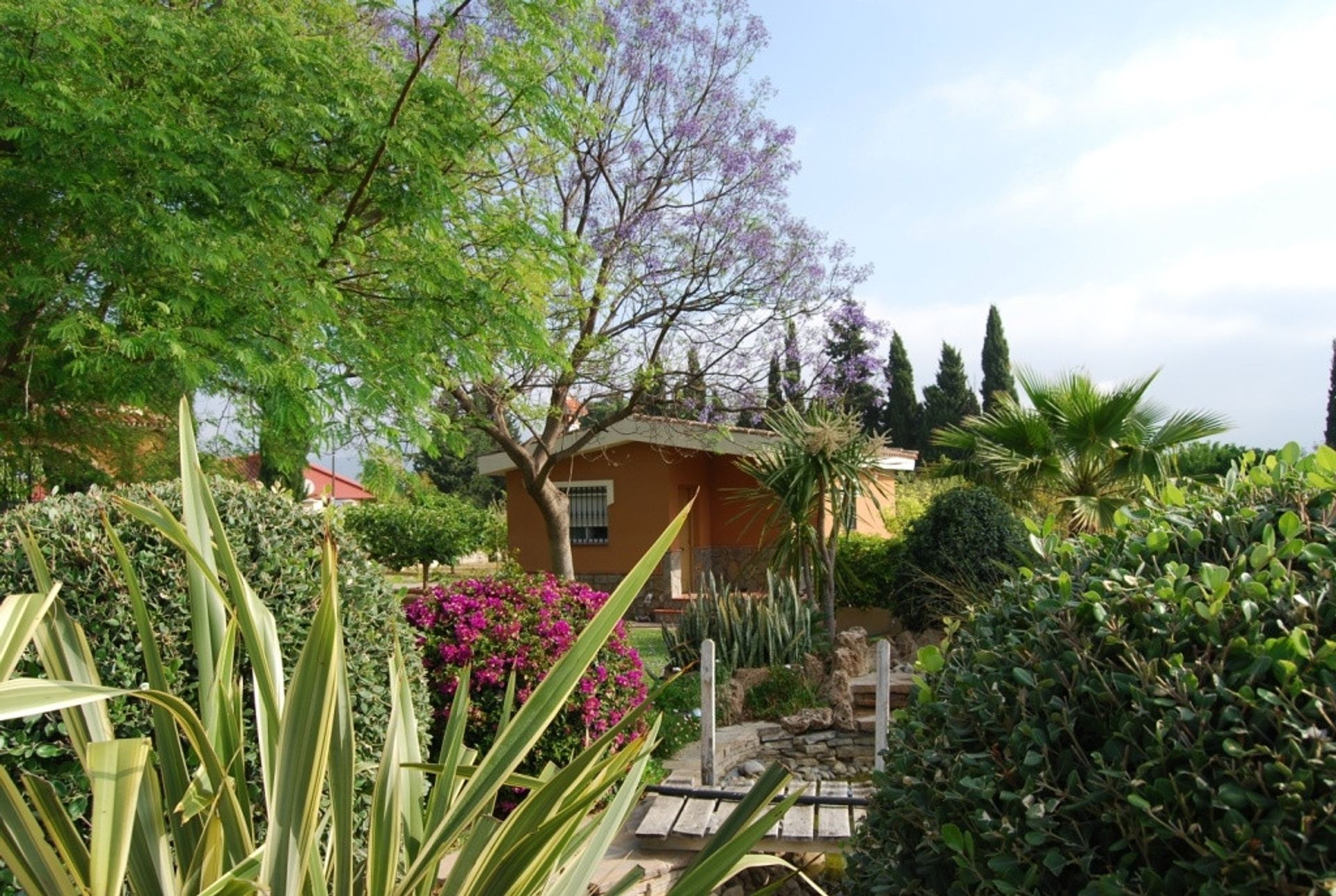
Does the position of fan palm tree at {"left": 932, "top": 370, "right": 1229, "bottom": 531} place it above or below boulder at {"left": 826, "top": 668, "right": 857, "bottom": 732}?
above

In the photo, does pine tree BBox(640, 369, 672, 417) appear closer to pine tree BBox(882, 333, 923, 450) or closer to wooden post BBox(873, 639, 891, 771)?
wooden post BBox(873, 639, 891, 771)

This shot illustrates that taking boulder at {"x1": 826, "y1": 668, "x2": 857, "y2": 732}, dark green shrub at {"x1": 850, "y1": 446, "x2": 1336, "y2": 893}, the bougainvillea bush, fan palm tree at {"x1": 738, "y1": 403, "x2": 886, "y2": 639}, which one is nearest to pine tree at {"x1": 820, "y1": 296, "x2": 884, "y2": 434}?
fan palm tree at {"x1": 738, "y1": 403, "x2": 886, "y2": 639}

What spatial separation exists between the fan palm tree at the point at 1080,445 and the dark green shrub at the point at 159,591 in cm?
992

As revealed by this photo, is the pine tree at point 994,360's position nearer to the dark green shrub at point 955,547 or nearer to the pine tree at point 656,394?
the pine tree at point 656,394

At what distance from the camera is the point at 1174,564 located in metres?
2.02

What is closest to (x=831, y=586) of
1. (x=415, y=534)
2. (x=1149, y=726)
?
(x=1149, y=726)

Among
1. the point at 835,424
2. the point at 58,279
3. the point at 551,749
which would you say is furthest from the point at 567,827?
the point at 835,424

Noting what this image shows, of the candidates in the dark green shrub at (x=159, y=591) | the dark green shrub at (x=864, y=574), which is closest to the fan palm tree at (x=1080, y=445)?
the dark green shrub at (x=864, y=574)

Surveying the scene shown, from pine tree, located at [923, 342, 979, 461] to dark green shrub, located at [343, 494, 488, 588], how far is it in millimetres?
19036

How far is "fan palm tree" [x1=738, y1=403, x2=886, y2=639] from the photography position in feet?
39.0

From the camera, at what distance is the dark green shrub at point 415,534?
28.5 metres

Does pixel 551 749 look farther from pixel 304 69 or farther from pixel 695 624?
pixel 304 69

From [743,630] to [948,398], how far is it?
3160 centimetres

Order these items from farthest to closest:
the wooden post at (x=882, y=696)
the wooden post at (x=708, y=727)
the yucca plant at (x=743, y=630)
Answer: the yucca plant at (x=743, y=630) < the wooden post at (x=882, y=696) < the wooden post at (x=708, y=727)
